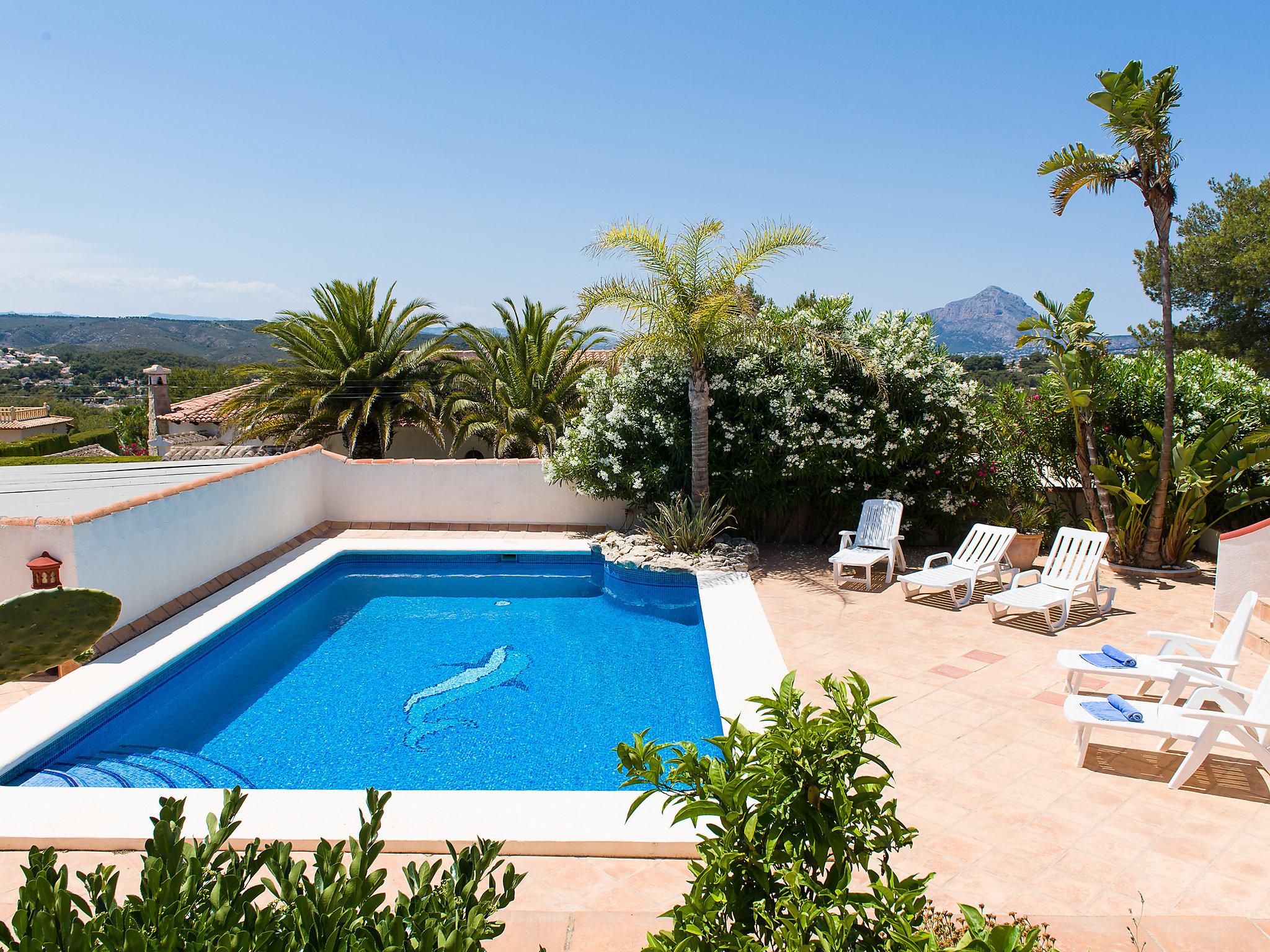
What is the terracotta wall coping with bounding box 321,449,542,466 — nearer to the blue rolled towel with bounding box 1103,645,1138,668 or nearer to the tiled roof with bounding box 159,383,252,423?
the blue rolled towel with bounding box 1103,645,1138,668

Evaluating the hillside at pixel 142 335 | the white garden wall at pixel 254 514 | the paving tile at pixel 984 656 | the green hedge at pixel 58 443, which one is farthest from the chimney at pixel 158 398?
the hillside at pixel 142 335

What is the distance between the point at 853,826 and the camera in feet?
7.79

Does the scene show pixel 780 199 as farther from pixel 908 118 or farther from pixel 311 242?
pixel 311 242

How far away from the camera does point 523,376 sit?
63.5 ft

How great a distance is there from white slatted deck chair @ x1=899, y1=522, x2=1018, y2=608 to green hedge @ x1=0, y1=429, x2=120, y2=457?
36.9 m

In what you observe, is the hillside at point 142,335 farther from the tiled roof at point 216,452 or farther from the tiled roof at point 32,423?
the tiled roof at point 216,452

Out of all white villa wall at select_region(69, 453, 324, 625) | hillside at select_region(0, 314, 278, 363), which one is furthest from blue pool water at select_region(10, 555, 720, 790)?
hillside at select_region(0, 314, 278, 363)

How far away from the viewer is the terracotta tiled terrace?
3.55 meters

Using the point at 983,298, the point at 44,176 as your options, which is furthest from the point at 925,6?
the point at 983,298

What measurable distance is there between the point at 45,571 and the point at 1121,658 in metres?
9.35

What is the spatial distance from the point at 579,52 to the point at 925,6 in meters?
6.88

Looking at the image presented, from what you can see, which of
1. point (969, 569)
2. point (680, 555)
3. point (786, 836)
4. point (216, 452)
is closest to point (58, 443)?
point (216, 452)

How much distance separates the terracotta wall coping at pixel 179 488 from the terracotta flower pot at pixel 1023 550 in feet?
24.2

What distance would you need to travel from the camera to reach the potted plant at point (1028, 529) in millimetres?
10094
